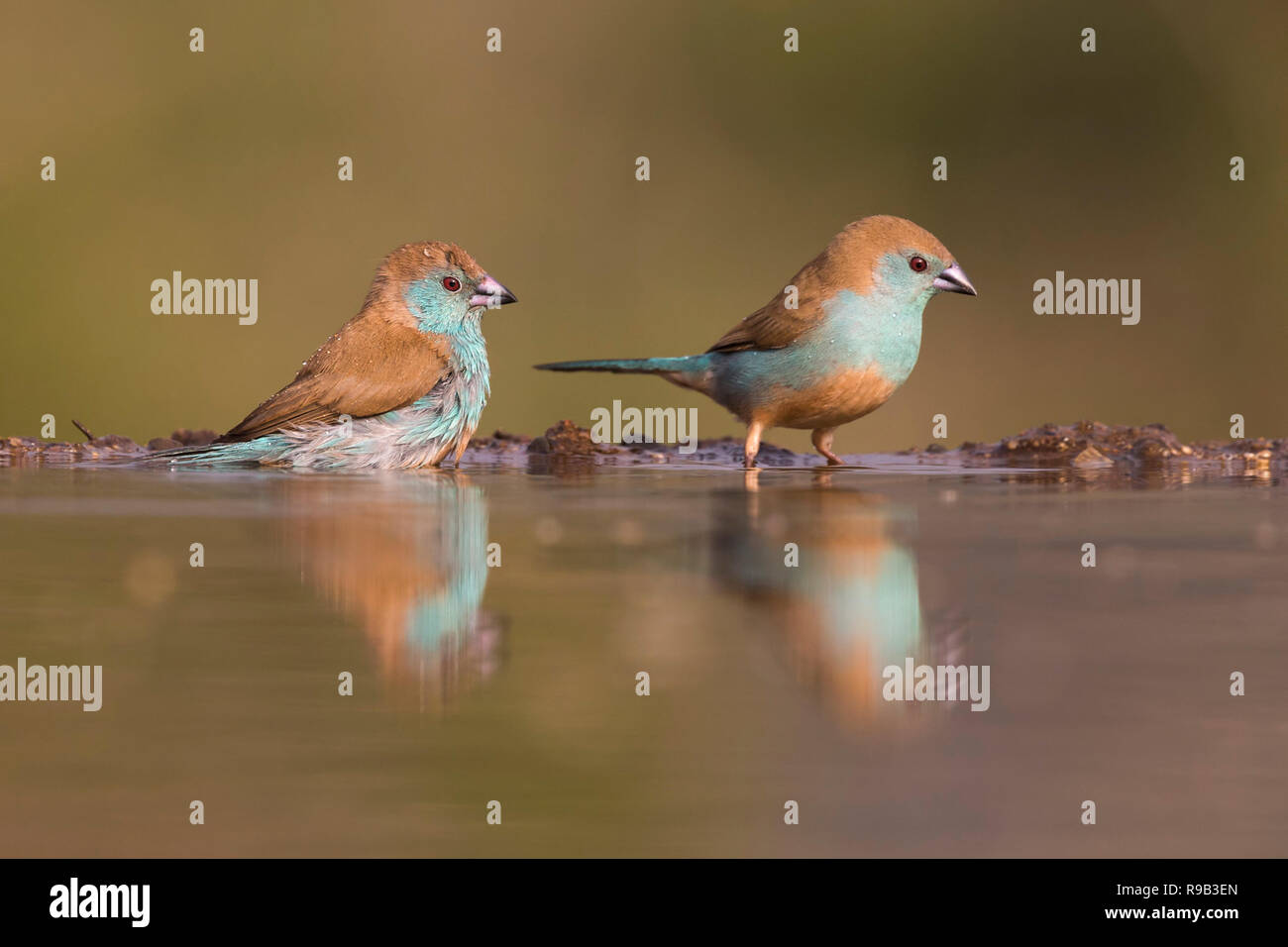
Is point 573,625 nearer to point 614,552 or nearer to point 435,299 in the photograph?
point 614,552

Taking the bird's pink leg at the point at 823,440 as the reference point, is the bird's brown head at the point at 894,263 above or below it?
above

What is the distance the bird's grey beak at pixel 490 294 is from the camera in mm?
6578

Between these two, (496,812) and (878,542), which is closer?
(496,812)

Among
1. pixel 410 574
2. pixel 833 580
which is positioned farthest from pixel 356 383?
pixel 833 580

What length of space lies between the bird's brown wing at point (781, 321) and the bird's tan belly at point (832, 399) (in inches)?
9.7

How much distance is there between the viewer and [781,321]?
21.5ft

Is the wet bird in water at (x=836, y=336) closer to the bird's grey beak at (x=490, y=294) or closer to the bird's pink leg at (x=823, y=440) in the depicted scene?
the bird's pink leg at (x=823, y=440)

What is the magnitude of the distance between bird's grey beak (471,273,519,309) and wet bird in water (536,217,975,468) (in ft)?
1.05

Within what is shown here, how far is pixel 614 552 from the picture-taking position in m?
3.70

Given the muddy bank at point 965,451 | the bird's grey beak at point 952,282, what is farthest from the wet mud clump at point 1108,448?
the bird's grey beak at point 952,282

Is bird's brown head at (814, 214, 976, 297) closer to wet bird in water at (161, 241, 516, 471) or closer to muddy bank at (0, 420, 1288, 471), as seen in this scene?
muddy bank at (0, 420, 1288, 471)

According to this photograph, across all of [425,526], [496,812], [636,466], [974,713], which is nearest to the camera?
[496,812]

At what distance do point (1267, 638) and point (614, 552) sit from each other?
4.84 ft

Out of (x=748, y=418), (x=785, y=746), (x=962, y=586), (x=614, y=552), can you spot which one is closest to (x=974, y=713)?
(x=785, y=746)
